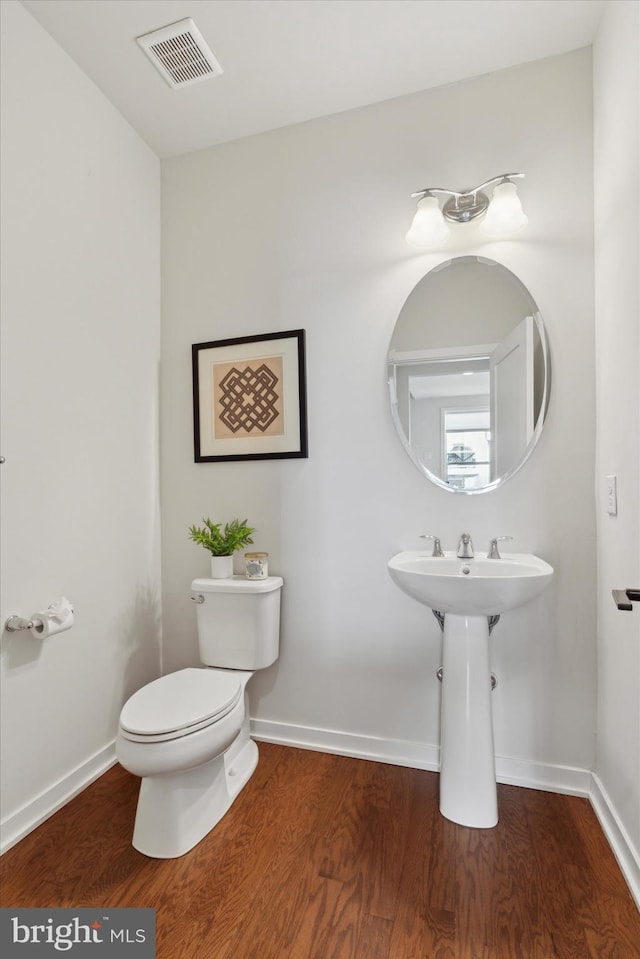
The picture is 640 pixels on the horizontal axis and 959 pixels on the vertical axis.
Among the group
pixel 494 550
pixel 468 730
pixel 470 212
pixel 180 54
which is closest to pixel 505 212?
pixel 470 212

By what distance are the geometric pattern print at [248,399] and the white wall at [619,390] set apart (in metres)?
1.20

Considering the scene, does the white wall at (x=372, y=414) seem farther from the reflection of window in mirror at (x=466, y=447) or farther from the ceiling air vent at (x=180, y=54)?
the ceiling air vent at (x=180, y=54)

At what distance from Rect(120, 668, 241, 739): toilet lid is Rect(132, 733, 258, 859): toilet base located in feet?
0.50

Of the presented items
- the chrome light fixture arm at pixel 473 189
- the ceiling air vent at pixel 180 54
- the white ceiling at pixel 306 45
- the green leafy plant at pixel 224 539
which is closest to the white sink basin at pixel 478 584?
the green leafy plant at pixel 224 539

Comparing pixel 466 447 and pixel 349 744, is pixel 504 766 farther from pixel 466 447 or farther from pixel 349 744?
pixel 466 447

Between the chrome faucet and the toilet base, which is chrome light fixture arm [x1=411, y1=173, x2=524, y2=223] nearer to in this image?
the chrome faucet

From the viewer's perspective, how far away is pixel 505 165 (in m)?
1.72

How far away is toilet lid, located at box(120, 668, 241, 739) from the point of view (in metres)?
1.34

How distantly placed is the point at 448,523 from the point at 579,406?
23.6 inches

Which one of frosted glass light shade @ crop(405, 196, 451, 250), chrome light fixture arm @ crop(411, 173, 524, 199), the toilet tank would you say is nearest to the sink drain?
the toilet tank

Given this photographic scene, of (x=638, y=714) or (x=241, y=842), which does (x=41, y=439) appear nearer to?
(x=241, y=842)

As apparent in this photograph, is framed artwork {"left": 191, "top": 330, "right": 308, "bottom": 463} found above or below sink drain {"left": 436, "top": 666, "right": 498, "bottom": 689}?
above

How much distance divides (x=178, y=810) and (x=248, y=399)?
145 cm

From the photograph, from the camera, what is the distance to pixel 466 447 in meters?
1.75
